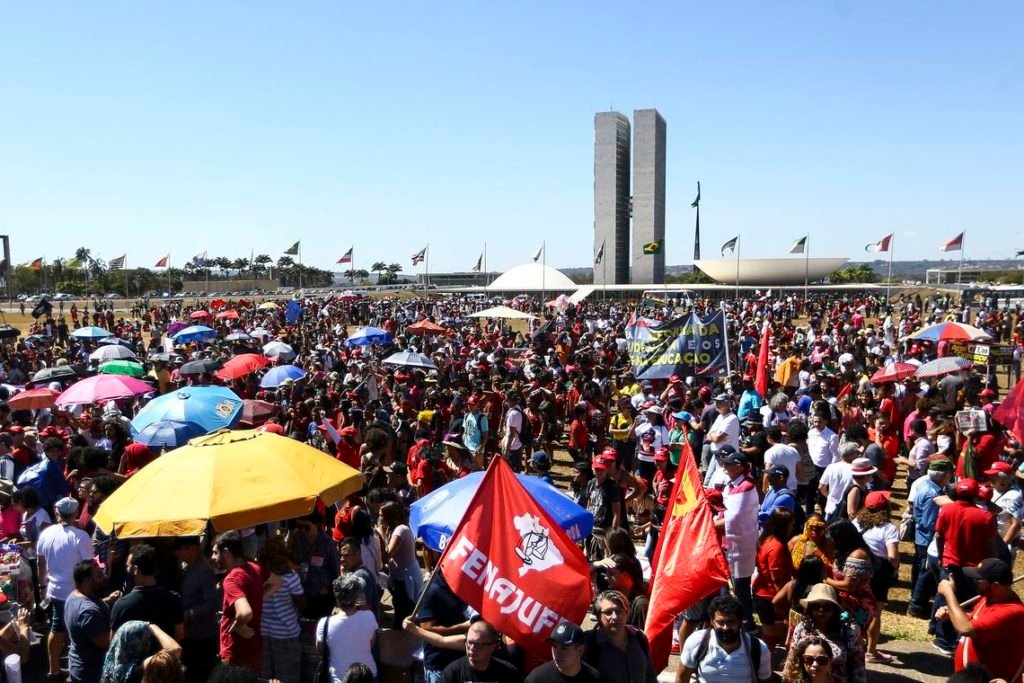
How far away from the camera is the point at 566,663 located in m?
3.74

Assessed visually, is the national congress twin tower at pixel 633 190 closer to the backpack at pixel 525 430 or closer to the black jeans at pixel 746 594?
the backpack at pixel 525 430

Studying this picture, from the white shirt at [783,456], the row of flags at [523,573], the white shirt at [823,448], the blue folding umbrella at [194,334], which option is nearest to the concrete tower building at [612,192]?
the blue folding umbrella at [194,334]

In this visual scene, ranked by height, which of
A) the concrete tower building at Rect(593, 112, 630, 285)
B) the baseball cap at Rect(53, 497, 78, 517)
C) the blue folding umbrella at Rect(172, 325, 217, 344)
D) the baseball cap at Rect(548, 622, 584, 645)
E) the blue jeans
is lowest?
the blue jeans

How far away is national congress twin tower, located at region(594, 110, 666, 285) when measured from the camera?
294 feet

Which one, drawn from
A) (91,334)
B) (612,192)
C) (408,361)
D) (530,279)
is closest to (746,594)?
(408,361)

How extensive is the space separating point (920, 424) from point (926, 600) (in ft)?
11.3

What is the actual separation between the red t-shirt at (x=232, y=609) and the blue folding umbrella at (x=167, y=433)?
4.18 metres

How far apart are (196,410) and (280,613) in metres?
4.64

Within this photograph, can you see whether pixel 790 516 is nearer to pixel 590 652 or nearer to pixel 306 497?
pixel 590 652

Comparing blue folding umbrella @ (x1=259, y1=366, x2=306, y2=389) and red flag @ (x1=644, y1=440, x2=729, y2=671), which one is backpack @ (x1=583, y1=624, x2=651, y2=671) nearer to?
red flag @ (x1=644, y1=440, x2=729, y2=671)

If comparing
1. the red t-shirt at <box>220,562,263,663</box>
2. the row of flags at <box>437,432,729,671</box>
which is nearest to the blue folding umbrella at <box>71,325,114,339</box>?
the red t-shirt at <box>220,562,263,663</box>

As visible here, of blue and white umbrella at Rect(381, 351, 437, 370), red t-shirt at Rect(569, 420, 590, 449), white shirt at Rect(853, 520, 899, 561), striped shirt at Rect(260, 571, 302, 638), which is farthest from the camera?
blue and white umbrella at Rect(381, 351, 437, 370)

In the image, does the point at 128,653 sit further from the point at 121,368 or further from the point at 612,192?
the point at 612,192

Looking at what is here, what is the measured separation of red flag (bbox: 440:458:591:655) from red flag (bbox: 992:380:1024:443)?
648 centimetres
